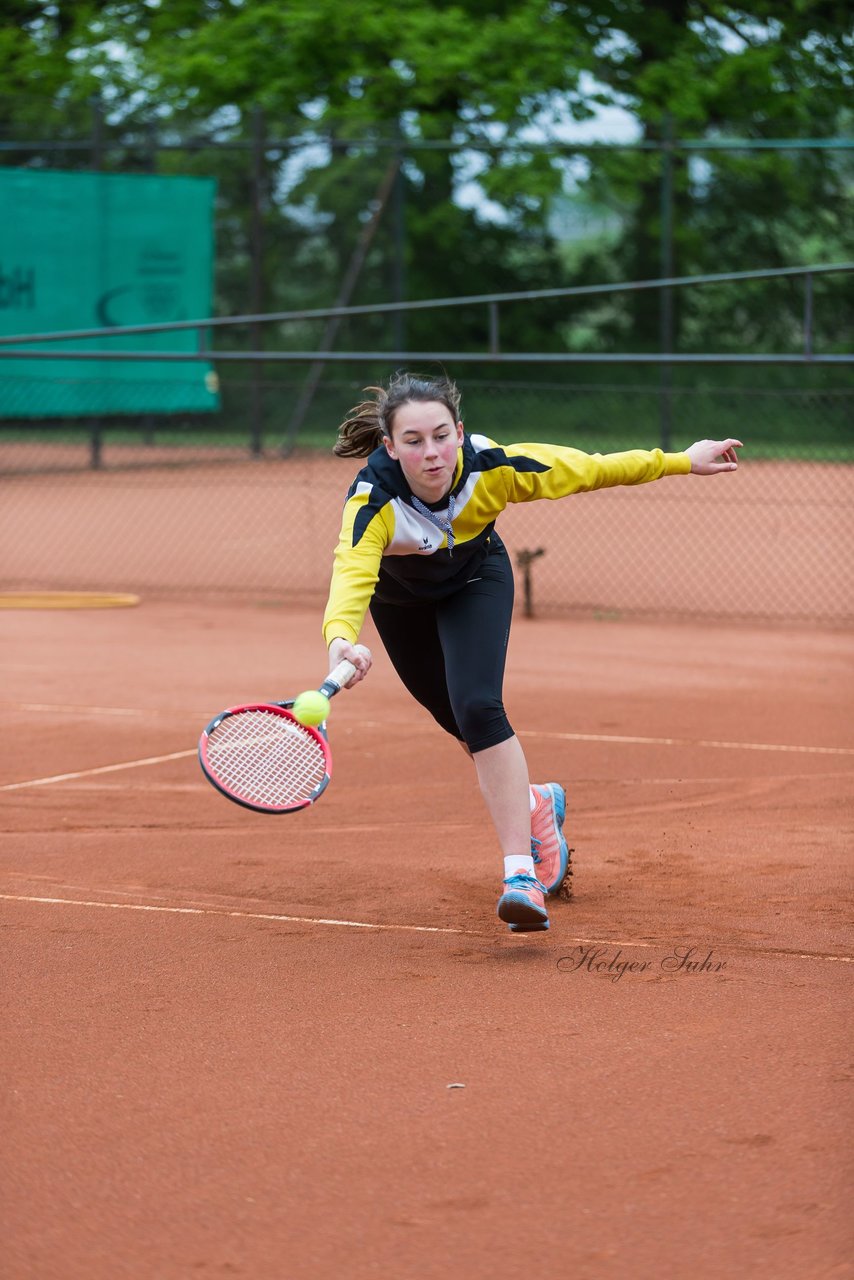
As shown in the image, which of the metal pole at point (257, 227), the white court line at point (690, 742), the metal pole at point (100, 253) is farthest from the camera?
the metal pole at point (257, 227)

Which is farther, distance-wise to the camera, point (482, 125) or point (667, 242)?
point (482, 125)

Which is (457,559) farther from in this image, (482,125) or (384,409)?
(482,125)

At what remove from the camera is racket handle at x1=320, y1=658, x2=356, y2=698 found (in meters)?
3.96

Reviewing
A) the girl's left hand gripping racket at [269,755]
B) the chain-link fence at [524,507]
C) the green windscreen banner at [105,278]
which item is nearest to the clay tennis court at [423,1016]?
the girl's left hand gripping racket at [269,755]

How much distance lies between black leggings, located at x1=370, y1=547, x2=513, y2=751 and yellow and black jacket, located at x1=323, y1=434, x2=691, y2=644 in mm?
55

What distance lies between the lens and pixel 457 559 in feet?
14.9

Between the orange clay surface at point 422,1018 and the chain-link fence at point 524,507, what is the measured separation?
470cm

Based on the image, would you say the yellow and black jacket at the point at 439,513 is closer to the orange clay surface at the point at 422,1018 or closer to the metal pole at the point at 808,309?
the orange clay surface at the point at 422,1018

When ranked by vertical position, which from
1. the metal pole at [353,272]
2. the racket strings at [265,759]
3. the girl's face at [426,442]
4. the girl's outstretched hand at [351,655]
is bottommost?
the metal pole at [353,272]

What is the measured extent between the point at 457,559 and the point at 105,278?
15231 millimetres

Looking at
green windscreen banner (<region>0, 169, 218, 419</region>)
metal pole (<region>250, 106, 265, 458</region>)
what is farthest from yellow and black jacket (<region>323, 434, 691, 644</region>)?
metal pole (<region>250, 106, 265, 458</region>)

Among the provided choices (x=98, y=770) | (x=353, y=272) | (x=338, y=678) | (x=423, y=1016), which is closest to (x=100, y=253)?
(x=353, y=272)

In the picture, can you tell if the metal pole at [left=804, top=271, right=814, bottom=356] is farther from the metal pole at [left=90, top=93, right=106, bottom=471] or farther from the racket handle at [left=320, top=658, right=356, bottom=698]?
the metal pole at [left=90, top=93, right=106, bottom=471]

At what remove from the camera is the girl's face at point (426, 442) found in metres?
4.29
